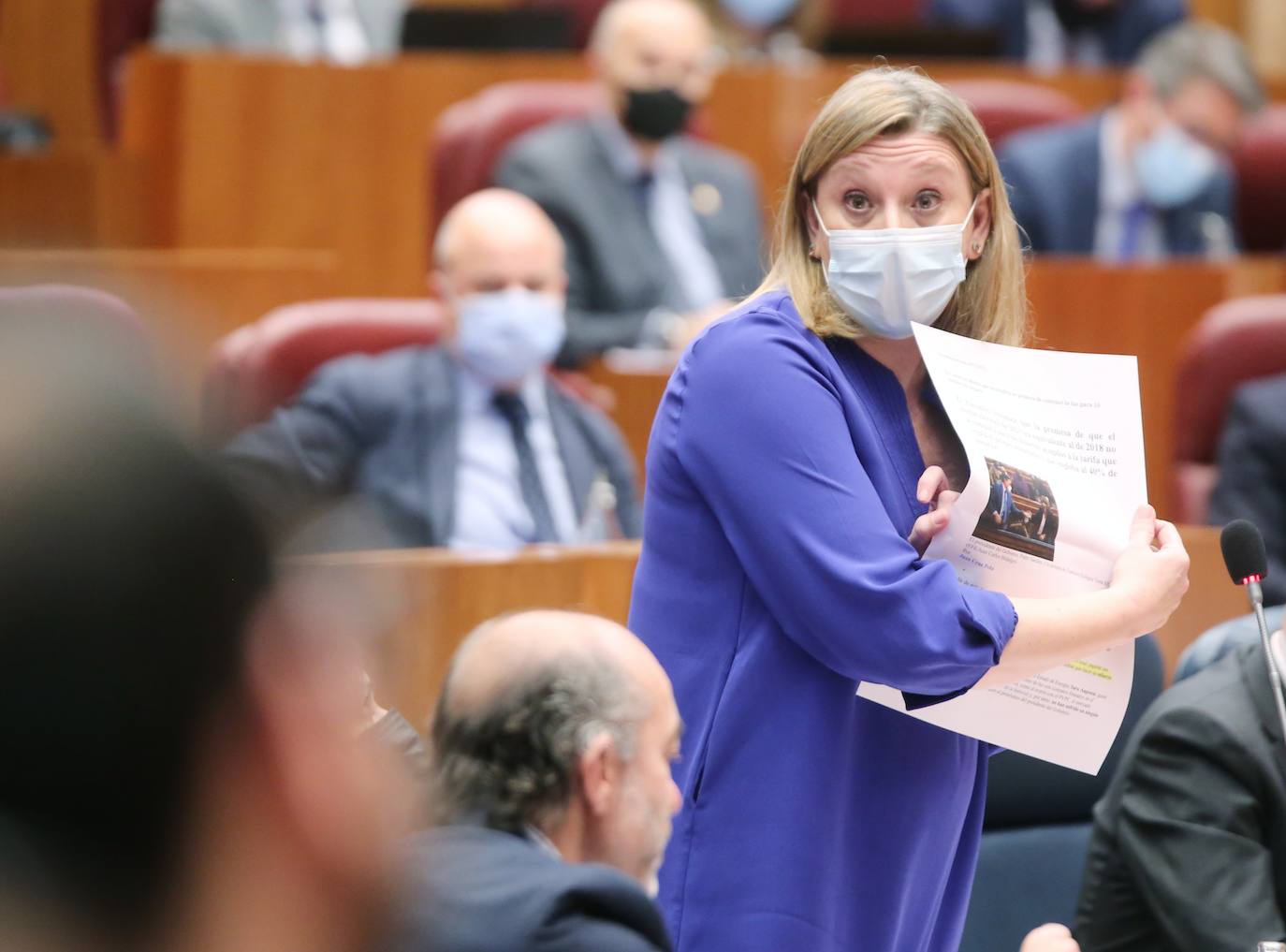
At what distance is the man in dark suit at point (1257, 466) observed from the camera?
125 inches

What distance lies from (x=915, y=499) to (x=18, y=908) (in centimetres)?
106

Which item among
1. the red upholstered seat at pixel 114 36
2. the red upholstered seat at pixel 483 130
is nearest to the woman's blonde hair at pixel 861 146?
the red upholstered seat at pixel 483 130

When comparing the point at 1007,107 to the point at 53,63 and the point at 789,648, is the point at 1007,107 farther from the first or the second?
the point at 789,648

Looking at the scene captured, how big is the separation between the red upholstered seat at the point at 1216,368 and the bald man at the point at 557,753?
2.35 metres

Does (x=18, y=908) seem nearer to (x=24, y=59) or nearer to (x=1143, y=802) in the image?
(x=1143, y=802)

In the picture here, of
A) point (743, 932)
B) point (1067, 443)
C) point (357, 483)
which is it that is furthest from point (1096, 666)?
point (357, 483)

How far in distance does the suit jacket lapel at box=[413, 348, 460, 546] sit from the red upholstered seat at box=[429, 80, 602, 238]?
952mm

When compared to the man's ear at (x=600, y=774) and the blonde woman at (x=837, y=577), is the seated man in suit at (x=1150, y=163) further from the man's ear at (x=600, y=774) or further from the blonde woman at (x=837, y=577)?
the man's ear at (x=600, y=774)

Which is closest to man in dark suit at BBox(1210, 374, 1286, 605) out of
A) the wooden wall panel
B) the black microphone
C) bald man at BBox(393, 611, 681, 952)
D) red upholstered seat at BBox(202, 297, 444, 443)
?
red upholstered seat at BBox(202, 297, 444, 443)

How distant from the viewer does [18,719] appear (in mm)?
531

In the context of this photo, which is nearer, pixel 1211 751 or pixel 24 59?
pixel 1211 751

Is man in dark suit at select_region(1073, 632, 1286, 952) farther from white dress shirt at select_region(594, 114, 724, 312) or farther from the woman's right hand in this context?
white dress shirt at select_region(594, 114, 724, 312)

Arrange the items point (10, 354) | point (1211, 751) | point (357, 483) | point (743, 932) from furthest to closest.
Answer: point (357, 483) < point (1211, 751) < point (743, 932) < point (10, 354)

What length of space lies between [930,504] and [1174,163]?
3.02 meters
